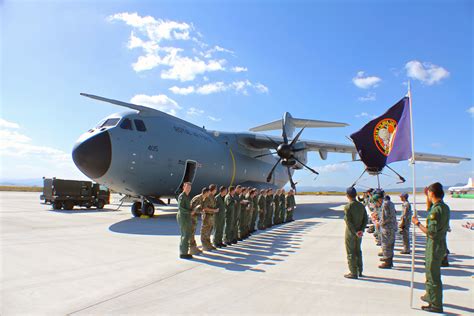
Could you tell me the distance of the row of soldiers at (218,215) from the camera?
22.4 feet

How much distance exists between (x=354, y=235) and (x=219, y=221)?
11.5 feet

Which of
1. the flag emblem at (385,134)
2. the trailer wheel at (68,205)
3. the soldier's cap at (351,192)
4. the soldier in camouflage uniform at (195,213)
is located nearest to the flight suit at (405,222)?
the flag emblem at (385,134)

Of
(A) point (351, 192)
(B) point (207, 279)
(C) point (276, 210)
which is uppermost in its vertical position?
(A) point (351, 192)

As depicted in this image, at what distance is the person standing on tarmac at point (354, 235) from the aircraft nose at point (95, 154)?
28.9 feet

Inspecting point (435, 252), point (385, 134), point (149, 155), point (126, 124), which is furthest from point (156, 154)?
point (435, 252)

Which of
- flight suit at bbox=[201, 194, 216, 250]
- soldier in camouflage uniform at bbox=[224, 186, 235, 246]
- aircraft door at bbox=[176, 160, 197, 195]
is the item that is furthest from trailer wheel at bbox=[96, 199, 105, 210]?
flight suit at bbox=[201, 194, 216, 250]

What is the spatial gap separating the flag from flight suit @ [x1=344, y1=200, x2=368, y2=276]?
41.0 inches

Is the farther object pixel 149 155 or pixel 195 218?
pixel 149 155

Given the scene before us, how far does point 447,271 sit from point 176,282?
4910mm

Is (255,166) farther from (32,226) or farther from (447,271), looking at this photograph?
(447,271)

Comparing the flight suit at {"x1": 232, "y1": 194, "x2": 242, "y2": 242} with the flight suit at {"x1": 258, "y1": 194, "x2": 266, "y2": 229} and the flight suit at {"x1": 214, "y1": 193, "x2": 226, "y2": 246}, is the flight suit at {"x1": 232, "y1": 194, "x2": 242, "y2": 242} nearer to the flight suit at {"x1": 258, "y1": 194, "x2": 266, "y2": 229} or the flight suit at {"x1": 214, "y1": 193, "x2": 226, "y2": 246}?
the flight suit at {"x1": 214, "y1": 193, "x2": 226, "y2": 246}

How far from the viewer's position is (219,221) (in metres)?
7.91

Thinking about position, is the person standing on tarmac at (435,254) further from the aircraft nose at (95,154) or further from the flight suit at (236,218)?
the aircraft nose at (95,154)

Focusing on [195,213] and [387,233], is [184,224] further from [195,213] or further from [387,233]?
[387,233]
